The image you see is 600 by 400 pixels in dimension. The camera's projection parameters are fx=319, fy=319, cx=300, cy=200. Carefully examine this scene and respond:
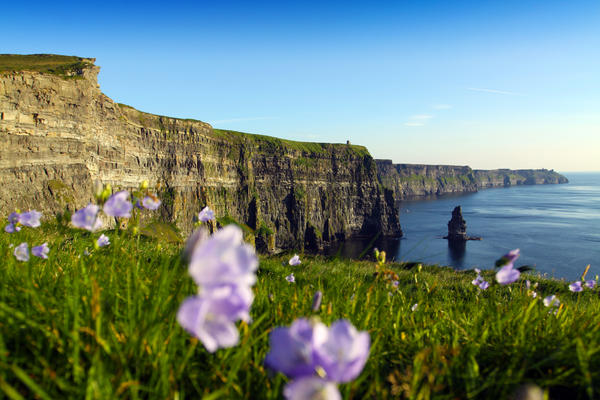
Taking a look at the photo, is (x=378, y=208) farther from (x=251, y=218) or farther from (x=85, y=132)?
(x=85, y=132)

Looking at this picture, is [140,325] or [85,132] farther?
[85,132]

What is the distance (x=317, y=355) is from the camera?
1.03 m

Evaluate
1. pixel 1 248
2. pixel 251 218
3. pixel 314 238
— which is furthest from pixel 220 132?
pixel 1 248

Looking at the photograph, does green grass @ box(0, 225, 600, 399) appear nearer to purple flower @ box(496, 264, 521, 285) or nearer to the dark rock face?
purple flower @ box(496, 264, 521, 285)

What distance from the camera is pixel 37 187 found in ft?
146

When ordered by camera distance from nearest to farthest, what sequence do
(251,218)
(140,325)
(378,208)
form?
(140,325)
(251,218)
(378,208)

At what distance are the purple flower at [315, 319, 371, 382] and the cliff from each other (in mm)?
1225

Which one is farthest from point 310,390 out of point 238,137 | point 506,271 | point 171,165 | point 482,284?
point 238,137

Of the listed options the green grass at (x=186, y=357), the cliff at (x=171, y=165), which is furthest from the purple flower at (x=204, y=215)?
the green grass at (x=186, y=357)

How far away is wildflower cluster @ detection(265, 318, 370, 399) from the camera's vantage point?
1000 millimetres

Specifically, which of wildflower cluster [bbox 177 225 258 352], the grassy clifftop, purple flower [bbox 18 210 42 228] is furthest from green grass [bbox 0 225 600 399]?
the grassy clifftop

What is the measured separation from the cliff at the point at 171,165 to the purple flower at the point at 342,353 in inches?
48.2

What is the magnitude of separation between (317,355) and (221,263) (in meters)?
0.43

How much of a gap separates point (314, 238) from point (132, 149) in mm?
78254
